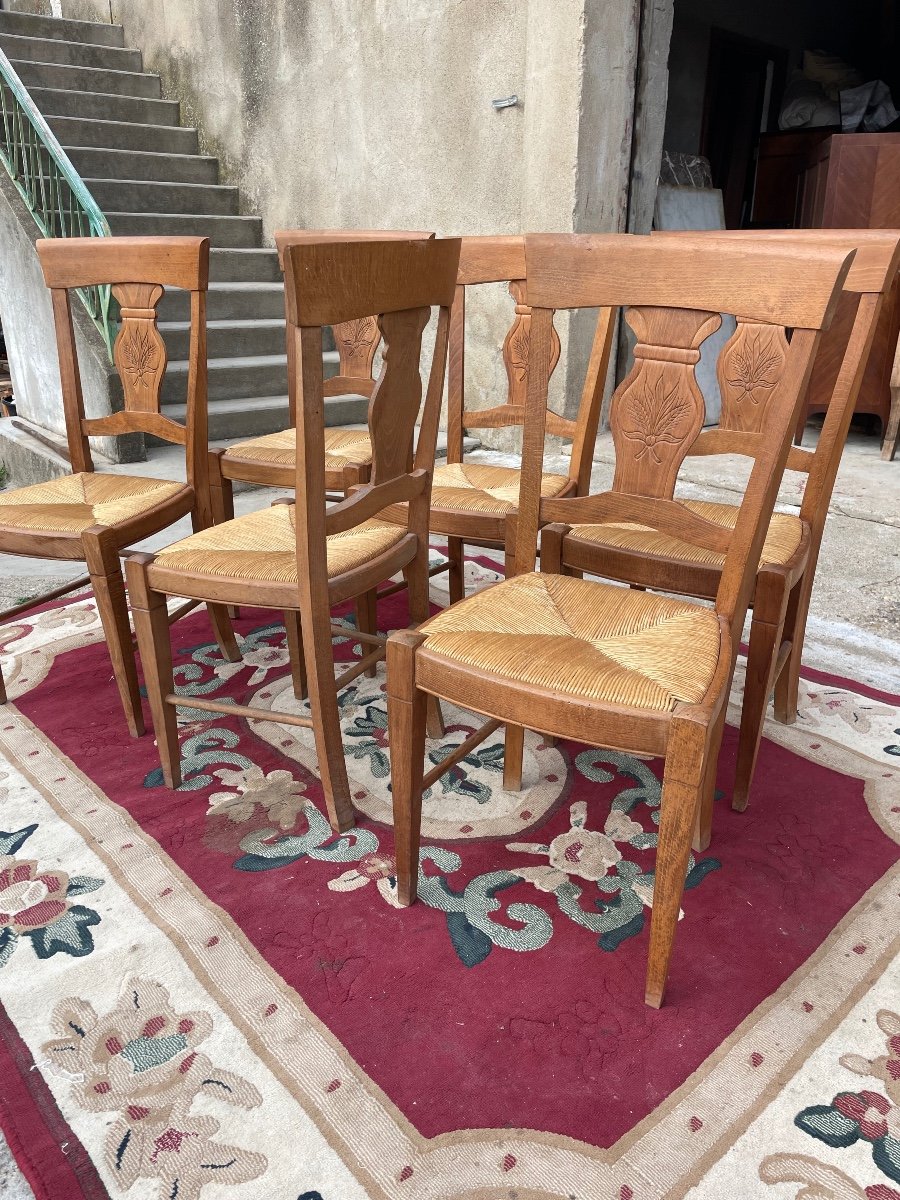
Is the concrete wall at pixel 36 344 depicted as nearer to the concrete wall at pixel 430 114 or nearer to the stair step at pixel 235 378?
the stair step at pixel 235 378

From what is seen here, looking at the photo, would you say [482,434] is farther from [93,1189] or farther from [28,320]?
[93,1189]

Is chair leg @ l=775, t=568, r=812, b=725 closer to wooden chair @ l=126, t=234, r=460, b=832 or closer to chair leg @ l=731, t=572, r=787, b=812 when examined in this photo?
chair leg @ l=731, t=572, r=787, b=812

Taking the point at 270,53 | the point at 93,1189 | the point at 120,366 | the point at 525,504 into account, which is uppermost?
the point at 270,53


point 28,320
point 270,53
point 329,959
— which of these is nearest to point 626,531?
point 329,959

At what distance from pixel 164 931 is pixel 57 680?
3.51 feet

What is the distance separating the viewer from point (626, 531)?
1.97 m

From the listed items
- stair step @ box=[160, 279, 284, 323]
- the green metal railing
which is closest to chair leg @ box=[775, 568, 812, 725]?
the green metal railing

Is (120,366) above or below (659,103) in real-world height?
below

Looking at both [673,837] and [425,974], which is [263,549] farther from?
[673,837]

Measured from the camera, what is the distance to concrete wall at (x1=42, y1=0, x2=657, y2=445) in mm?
4016

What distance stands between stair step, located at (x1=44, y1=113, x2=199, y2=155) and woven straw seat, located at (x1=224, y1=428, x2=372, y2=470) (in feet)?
14.9

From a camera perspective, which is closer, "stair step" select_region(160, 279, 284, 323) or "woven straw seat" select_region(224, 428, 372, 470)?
"woven straw seat" select_region(224, 428, 372, 470)

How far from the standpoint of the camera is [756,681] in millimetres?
1787

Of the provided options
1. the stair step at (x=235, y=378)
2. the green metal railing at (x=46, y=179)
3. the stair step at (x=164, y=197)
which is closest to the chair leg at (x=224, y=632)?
the green metal railing at (x=46, y=179)
